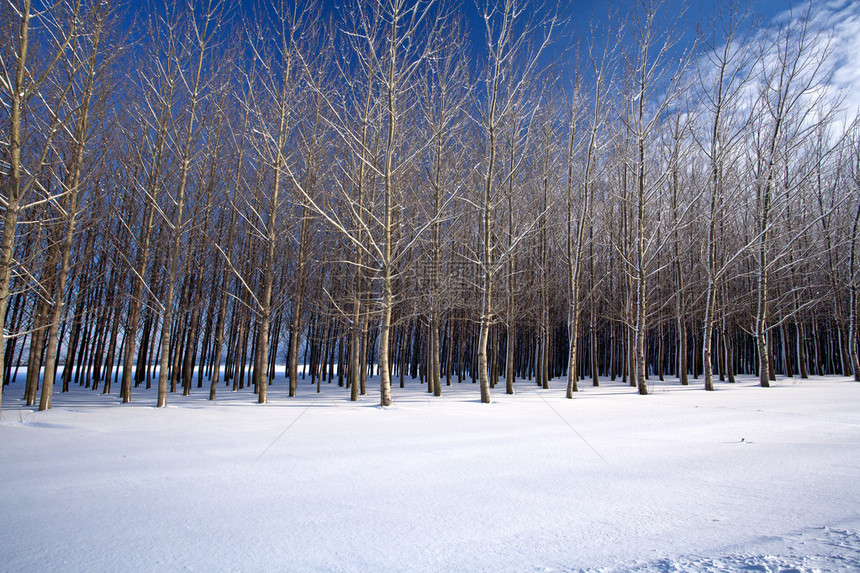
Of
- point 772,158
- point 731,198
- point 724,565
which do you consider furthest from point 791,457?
point 772,158

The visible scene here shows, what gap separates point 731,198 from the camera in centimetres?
1437

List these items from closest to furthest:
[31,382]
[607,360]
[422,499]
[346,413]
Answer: [422,499] < [346,413] < [31,382] < [607,360]

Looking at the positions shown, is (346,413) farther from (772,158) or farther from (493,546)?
(772,158)

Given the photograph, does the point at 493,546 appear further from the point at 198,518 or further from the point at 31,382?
the point at 31,382

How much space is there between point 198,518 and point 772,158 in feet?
63.6

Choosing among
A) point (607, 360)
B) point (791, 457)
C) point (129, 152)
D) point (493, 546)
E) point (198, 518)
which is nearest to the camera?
point (493, 546)

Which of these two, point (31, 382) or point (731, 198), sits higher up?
point (731, 198)

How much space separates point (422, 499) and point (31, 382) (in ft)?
44.1

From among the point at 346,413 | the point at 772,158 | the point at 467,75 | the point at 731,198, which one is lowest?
the point at 346,413

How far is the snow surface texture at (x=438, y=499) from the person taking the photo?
2193 millimetres

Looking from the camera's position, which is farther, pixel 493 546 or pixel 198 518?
pixel 198 518

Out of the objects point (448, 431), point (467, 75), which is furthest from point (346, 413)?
point (467, 75)

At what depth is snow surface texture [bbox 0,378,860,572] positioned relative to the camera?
86.4 inches

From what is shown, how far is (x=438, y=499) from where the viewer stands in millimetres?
3131
